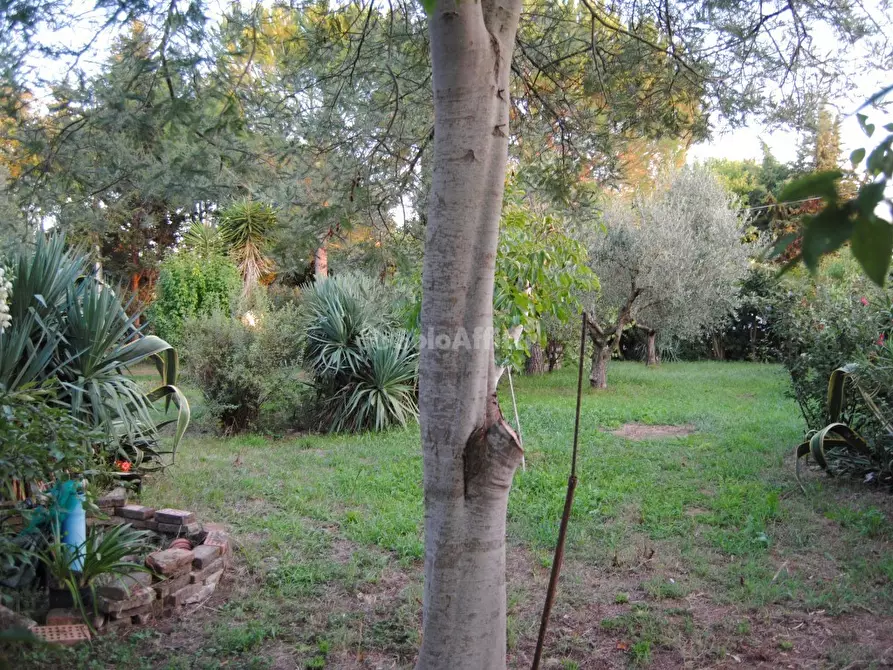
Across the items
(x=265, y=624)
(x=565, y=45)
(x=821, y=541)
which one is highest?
(x=565, y=45)

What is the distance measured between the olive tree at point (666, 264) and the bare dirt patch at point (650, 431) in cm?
398

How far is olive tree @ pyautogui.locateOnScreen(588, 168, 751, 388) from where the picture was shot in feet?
45.1

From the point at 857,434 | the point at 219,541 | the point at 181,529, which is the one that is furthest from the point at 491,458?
the point at 857,434

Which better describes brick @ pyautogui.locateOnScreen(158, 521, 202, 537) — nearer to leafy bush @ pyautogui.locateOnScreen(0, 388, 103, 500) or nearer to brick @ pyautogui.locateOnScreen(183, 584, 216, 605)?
brick @ pyautogui.locateOnScreen(183, 584, 216, 605)

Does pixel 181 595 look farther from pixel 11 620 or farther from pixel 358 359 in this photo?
pixel 358 359

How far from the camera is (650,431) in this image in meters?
9.45

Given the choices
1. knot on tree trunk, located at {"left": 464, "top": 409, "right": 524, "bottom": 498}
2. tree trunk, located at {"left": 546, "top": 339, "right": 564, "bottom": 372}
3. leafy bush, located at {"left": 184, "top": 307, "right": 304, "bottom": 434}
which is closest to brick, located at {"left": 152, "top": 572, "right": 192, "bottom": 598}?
knot on tree trunk, located at {"left": 464, "top": 409, "right": 524, "bottom": 498}

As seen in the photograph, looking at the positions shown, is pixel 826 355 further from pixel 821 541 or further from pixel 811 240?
pixel 811 240

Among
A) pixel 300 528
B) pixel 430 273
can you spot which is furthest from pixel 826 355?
pixel 430 273

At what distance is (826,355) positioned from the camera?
719cm

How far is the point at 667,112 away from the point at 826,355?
361 centimetres

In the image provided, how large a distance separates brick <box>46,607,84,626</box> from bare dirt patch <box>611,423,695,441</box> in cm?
690

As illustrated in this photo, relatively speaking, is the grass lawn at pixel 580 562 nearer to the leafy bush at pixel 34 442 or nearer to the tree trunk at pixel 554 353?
the leafy bush at pixel 34 442

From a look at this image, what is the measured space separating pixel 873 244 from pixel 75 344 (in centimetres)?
548
